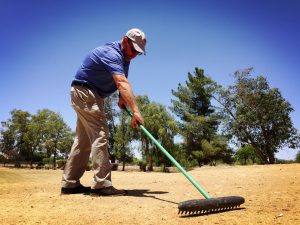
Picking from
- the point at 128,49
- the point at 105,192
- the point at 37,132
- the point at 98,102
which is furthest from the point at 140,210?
the point at 37,132

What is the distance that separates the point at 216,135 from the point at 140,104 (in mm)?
10197

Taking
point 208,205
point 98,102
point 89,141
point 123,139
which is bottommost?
point 208,205

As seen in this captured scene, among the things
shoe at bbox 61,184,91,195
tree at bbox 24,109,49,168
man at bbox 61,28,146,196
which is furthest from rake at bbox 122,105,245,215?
tree at bbox 24,109,49,168

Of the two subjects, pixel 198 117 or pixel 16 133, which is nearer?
pixel 198 117

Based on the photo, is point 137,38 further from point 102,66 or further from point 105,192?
point 105,192

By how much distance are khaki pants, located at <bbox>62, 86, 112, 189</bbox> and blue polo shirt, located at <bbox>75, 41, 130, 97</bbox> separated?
0.14 m

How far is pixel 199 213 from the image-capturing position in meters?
2.70

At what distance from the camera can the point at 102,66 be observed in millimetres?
4020

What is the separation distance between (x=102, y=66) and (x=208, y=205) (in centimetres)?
244

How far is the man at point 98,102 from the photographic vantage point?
384cm

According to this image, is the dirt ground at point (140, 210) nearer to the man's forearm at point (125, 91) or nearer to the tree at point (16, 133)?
the man's forearm at point (125, 91)

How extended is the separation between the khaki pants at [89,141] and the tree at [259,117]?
30.4 m

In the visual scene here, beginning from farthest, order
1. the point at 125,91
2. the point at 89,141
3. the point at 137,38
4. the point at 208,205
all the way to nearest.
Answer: the point at 89,141, the point at 137,38, the point at 125,91, the point at 208,205

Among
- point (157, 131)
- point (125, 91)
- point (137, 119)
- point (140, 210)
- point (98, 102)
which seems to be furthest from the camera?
point (157, 131)
